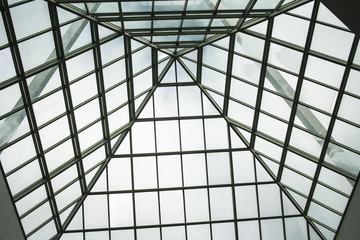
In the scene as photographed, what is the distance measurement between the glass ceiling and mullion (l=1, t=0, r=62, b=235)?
6cm

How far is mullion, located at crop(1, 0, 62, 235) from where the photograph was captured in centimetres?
1800

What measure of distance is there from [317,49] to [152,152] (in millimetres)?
12006

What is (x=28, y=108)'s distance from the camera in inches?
826

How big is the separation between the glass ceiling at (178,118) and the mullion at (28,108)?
0.06 metres

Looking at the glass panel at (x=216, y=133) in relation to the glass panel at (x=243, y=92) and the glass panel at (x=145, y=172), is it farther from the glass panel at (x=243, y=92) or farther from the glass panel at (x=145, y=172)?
the glass panel at (x=145, y=172)

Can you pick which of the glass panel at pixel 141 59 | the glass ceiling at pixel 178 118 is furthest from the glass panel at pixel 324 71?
the glass panel at pixel 141 59

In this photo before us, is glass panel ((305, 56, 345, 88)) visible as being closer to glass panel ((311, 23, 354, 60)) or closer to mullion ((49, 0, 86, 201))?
glass panel ((311, 23, 354, 60))

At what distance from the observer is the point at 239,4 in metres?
21.0

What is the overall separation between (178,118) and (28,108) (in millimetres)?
9887

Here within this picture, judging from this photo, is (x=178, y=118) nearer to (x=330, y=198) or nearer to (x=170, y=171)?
(x=170, y=171)

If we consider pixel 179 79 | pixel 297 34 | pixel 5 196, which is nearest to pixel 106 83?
pixel 179 79

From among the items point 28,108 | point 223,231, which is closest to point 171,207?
point 223,231

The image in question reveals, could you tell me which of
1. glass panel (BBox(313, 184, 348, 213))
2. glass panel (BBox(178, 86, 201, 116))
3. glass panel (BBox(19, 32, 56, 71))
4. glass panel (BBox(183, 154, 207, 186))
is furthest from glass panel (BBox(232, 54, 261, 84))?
glass panel (BBox(19, 32, 56, 71))

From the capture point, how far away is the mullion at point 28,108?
18000 millimetres
